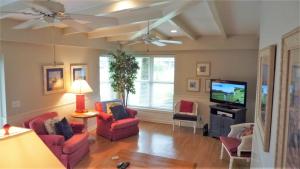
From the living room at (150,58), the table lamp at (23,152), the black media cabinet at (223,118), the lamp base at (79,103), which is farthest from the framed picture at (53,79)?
the table lamp at (23,152)

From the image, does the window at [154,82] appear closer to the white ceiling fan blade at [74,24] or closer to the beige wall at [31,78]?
the beige wall at [31,78]

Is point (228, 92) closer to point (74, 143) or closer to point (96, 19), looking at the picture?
point (74, 143)

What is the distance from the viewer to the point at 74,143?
380cm

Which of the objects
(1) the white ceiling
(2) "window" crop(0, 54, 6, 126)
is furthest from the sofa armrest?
(2) "window" crop(0, 54, 6, 126)

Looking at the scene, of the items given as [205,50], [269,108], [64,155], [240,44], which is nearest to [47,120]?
[64,155]

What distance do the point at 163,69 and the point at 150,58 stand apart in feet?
1.80

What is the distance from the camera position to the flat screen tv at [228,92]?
514cm

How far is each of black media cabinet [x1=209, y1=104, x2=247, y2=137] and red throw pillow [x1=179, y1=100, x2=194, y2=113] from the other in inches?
31.2

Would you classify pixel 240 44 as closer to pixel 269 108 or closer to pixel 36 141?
pixel 269 108

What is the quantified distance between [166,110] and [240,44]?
285 cm

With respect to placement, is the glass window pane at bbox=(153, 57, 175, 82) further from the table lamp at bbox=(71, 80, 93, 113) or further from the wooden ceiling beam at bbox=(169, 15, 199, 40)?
the table lamp at bbox=(71, 80, 93, 113)

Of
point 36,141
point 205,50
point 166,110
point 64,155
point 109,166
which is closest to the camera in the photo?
point 36,141

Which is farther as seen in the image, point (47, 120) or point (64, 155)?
point (47, 120)

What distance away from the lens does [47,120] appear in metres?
3.93
